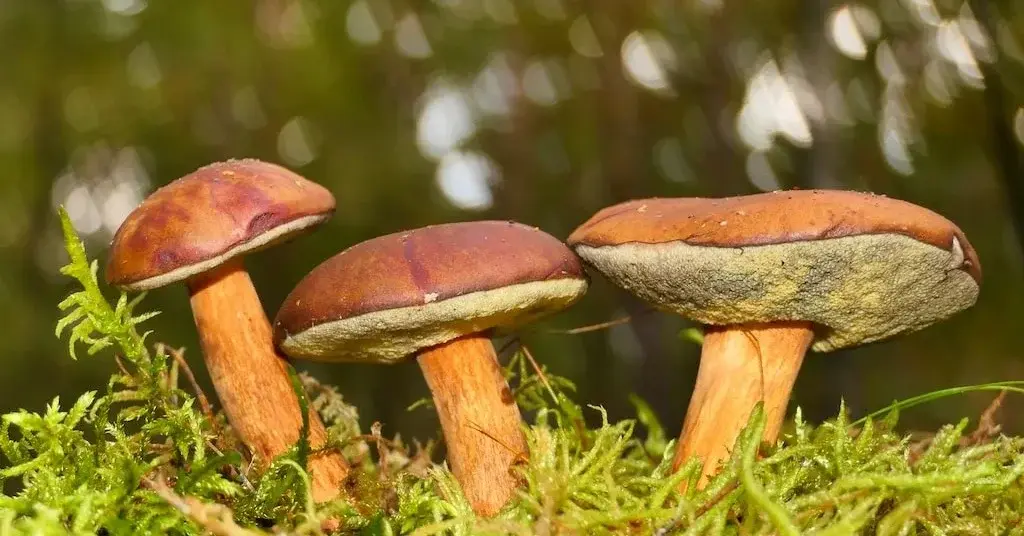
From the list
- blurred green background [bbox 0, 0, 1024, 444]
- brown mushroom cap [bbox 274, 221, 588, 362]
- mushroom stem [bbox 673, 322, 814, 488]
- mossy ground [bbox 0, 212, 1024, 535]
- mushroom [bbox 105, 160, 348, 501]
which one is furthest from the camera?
blurred green background [bbox 0, 0, 1024, 444]

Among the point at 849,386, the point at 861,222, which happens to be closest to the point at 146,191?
the point at 849,386

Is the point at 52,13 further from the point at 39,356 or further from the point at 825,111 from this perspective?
the point at 825,111

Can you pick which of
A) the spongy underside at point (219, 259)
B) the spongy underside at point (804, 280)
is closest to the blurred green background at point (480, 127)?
the spongy underside at point (804, 280)

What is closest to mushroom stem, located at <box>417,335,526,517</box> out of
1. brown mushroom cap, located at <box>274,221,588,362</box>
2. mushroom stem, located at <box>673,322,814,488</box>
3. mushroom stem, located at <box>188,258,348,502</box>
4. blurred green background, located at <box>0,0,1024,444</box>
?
brown mushroom cap, located at <box>274,221,588,362</box>

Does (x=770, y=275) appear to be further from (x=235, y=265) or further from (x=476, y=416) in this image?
(x=235, y=265)

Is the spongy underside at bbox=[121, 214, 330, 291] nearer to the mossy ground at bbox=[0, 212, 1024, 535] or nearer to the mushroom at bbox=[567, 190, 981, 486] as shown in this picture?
the mossy ground at bbox=[0, 212, 1024, 535]

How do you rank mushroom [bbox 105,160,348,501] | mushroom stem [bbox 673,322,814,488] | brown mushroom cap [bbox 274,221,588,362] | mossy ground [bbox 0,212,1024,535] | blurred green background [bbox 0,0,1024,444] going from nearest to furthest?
mossy ground [bbox 0,212,1024,535] < brown mushroom cap [bbox 274,221,588,362] < mushroom [bbox 105,160,348,501] < mushroom stem [bbox 673,322,814,488] < blurred green background [bbox 0,0,1024,444]

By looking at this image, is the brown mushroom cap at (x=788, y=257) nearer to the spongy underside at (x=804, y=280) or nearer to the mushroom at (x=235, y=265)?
the spongy underside at (x=804, y=280)
